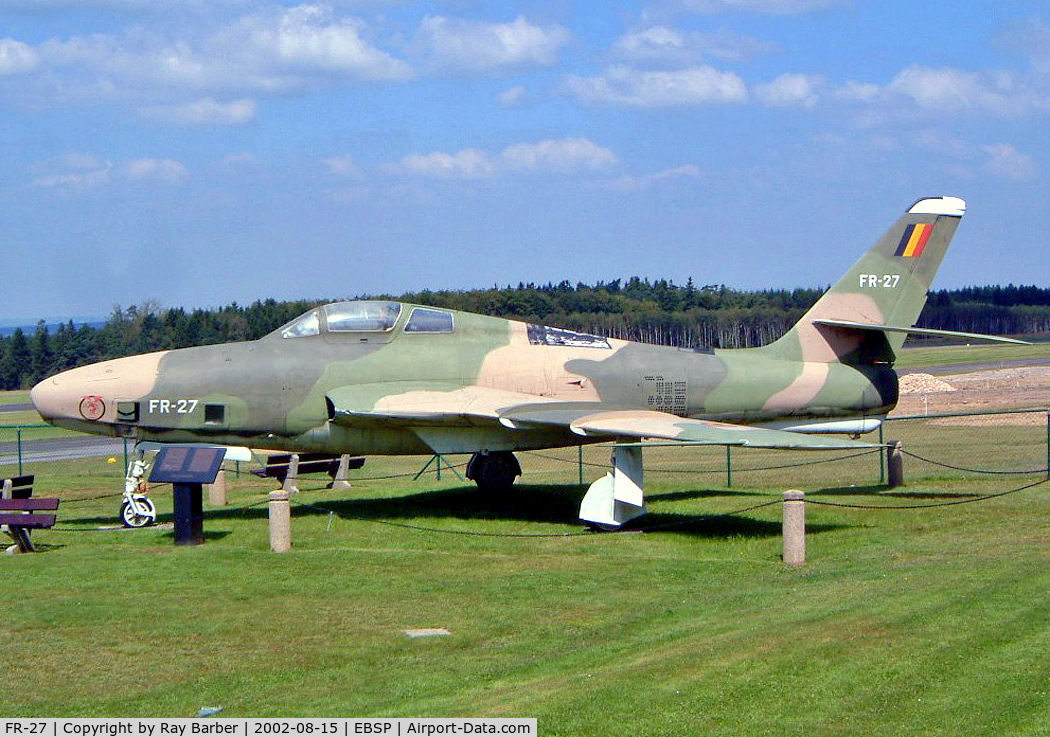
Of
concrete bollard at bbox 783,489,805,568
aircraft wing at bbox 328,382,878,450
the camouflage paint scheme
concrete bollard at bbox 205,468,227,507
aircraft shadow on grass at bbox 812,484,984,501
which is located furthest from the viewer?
concrete bollard at bbox 205,468,227,507

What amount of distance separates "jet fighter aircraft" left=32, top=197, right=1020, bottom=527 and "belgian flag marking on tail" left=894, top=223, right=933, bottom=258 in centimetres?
2

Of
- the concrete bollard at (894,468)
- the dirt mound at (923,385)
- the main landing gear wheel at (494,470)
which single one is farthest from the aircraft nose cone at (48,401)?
the dirt mound at (923,385)

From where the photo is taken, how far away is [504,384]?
56.6 feet

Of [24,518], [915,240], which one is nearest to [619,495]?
[915,240]

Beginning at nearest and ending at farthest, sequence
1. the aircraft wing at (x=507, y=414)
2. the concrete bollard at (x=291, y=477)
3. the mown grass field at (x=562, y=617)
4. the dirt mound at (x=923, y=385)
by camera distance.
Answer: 1. the mown grass field at (x=562, y=617)
2. the aircraft wing at (x=507, y=414)
3. the concrete bollard at (x=291, y=477)
4. the dirt mound at (x=923, y=385)

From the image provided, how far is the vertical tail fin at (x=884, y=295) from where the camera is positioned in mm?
18703

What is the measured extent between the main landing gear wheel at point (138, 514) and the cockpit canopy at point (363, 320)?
10.2ft

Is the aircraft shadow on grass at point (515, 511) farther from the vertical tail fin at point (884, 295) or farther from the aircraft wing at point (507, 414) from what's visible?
the vertical tail fin at point (884, 295)

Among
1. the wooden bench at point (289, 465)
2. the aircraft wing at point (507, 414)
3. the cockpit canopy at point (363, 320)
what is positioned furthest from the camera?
the wooden bench at point (289, 465)

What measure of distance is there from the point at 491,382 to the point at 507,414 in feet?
5.67

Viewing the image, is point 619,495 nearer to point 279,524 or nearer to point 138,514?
point 279,524

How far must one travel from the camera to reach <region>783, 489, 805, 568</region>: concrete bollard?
12906 millimetres

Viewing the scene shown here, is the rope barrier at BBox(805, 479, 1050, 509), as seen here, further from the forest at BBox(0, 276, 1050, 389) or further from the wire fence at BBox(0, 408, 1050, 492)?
the forest at BBox(0, 276, 1050, 389)

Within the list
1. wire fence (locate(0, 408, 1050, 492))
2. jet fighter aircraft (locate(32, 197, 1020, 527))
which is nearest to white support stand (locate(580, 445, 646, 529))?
jet fighter aircraft (locate(32, 197, 1020, 527))
